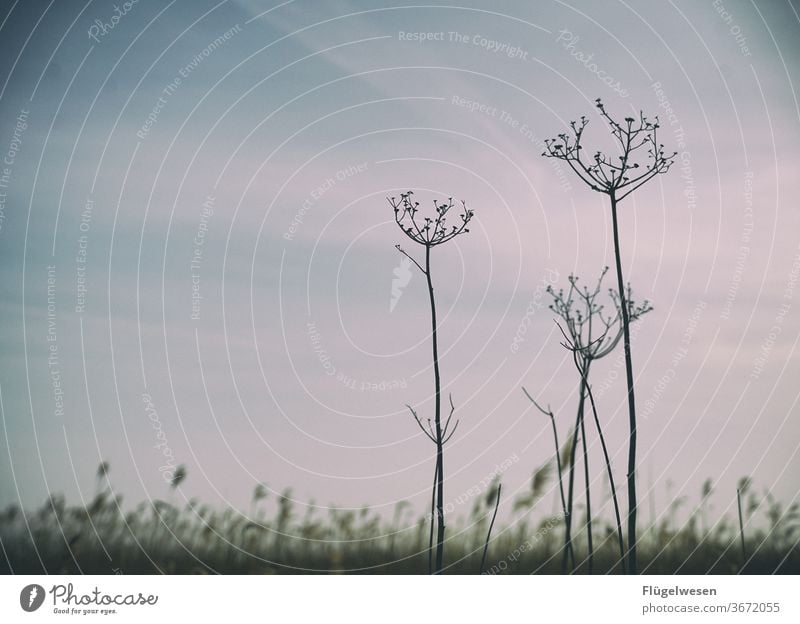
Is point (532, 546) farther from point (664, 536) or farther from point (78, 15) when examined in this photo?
point (78, 15)

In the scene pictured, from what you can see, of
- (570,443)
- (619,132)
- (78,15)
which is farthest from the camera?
(78,15)

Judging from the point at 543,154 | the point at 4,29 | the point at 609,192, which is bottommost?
the point at 609,192

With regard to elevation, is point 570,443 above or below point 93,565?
above

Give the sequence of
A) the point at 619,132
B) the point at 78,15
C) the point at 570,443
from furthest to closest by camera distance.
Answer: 1. the point at 78,15
2. the point at 619,132
3. the point at 570,443

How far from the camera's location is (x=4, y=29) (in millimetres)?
6723

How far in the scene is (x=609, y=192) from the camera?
20.2 ft

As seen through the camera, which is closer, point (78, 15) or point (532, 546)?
point (532, 546)
